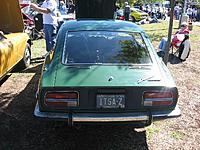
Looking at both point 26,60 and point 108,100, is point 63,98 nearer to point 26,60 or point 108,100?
point 108,100

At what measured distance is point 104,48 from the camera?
4707 millimetres

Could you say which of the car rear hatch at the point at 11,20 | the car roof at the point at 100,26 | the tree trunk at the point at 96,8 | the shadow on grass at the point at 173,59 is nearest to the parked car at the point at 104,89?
the car roof at the point at 100,26

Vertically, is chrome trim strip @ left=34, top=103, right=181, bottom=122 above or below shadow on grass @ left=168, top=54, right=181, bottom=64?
above

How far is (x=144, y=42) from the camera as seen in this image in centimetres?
496

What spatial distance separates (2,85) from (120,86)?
12.3 ft

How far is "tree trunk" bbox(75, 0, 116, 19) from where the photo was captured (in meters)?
10.8

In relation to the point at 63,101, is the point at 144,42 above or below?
above

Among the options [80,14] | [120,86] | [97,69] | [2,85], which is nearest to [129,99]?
[120,86]

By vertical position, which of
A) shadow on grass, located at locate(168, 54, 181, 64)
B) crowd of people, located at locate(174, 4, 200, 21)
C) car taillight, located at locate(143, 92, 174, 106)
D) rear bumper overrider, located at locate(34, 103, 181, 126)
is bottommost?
crowd of people, located at locate(174, 4, 200, 21)

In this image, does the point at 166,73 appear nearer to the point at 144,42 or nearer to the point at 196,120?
the point at 144,42

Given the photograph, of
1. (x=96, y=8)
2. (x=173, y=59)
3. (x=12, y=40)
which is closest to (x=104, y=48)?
(x=12, y=40)

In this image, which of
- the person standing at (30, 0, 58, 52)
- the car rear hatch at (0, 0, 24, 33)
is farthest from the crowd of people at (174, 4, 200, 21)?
the car rear hatch at (0, 0, 24, 33)

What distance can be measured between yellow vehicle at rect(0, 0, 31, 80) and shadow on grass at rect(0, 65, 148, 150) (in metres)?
1.28

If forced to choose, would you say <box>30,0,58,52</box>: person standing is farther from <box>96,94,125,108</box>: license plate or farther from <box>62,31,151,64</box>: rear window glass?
<box>96,94,125,108</box>: license plate
